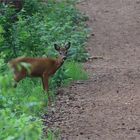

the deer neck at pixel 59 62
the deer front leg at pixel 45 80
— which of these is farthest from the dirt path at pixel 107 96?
the deer neck at pixel 59 62

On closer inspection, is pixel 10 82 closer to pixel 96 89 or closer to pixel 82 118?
pixel 82 118

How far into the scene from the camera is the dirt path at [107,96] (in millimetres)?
7699

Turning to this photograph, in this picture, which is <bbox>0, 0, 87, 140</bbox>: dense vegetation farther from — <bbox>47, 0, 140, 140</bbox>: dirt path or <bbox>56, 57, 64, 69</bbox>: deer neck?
<bbox>56, 57, 64, 69</bbox>: deer neck

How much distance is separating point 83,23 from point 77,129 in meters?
8.84

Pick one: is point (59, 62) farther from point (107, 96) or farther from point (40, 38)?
point (40, 38)

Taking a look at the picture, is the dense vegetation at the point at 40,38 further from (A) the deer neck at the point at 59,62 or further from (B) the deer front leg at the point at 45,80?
(A) the deer neck at the point at 59,62

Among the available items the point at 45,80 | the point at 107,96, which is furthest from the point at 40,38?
the point at 107,96

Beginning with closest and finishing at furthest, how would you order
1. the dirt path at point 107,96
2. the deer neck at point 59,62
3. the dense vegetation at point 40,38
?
the dirt path at point 107,96, the dense vegetation at point 40,38, the deer neck at point 59,62

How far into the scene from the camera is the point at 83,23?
1633 centimetres

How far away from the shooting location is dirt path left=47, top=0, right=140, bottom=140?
7.70m

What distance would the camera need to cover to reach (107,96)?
945cm

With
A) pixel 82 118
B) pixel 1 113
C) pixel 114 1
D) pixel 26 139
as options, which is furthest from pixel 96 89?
pixel 114 1

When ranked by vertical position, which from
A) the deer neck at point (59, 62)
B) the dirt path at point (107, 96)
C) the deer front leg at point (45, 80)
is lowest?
the dirt path at point (107, 96)


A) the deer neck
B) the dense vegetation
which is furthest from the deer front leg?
the deer neck
